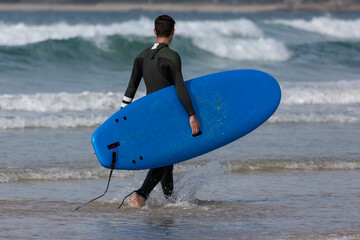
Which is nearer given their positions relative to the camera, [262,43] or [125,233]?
[125,233]

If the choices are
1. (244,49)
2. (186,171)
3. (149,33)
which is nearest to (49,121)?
(186,171)

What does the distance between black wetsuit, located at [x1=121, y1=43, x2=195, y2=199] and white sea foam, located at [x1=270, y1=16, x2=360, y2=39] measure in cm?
3258

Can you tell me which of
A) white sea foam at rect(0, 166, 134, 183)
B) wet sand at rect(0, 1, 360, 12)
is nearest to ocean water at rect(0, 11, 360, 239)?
white sea foam at rect(0, 166, 134, 183)

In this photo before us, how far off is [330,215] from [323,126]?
15.6ft

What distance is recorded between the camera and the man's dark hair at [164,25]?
15.2ft

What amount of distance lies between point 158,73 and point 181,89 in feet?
0.69

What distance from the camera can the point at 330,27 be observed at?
40844mm

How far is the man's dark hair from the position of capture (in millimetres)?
4645

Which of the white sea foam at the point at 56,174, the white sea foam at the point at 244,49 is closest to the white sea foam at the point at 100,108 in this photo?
the white sea foam at the point at 56,174

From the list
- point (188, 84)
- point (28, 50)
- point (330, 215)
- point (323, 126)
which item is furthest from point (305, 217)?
point (28, 50)

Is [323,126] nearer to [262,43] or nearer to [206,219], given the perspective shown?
[206,219]

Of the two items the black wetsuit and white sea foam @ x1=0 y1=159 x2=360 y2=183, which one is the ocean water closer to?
white sea foam @ x1=0 y1=159 x2=360 y2=183

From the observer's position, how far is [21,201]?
528cm

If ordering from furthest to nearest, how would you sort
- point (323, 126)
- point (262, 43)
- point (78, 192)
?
point (262, 43), point (323, 126), point (78, 192)
